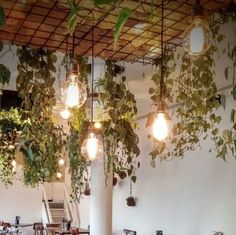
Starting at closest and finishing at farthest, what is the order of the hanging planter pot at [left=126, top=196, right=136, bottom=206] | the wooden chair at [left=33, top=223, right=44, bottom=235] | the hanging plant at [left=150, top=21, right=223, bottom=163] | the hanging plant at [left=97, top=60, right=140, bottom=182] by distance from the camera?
the hanging plant at [left=150, top=21, right=223, bottom=163] → the hanging plant at [left=97, top=60, right=140, bottom=182] → the hanging planter pot at [left=126, top=196, right=136, bottom=206] → the wooden chair at [left=33, top=223, right=44, bottom=235]

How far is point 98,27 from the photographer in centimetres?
311

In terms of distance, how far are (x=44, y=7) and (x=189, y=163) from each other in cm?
404

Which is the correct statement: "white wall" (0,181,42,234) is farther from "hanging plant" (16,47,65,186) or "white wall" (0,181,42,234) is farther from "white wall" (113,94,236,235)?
"hanging plant" (16,47,65,186)

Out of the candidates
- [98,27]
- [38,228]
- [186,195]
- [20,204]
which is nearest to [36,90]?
[98,27]

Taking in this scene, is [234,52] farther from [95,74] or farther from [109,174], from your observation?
[109,174]

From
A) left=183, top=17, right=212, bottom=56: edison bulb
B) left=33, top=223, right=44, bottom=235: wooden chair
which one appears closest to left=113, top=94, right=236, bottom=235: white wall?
left=183, top=17, right=212, bottom=56: edison bulb

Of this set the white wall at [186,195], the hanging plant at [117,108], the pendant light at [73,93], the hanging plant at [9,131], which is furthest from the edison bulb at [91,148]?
the hanging plant at [9,131]

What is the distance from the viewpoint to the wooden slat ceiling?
2.72 meters

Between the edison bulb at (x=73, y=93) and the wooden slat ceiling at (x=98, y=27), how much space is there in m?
0.45

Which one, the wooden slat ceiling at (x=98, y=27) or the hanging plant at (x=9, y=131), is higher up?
the wooden slat ceiling at (x=98, y=27)

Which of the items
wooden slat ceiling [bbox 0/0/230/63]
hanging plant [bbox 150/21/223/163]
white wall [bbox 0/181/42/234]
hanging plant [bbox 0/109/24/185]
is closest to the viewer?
wooden slat ceiling [bbox 0/0/230/63]

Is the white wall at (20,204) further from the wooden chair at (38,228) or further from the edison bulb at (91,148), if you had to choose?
the edison bulb at (91,148)

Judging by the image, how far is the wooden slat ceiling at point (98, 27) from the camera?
272 cm

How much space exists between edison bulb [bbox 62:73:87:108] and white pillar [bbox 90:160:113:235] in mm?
2391
